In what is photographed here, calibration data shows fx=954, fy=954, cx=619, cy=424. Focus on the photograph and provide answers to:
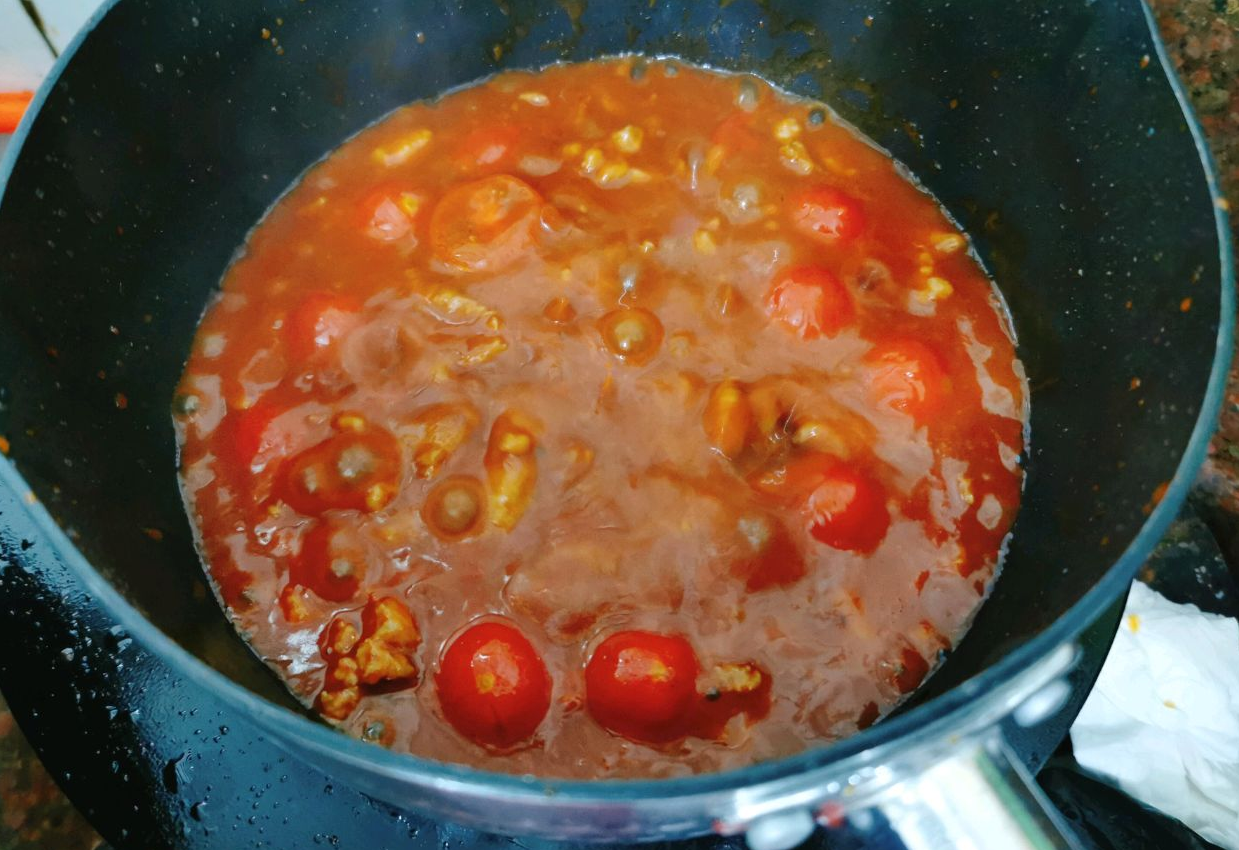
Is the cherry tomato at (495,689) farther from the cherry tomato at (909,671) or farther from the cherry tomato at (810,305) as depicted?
the cherry tomato at (810,305)

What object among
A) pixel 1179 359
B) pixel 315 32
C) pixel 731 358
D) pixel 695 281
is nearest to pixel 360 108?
pixel 315 32

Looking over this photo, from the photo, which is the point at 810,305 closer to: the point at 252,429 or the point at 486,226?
the point at 486,226

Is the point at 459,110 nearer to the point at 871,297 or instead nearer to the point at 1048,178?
the point at 871,297

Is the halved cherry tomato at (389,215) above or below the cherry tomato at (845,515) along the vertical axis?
above

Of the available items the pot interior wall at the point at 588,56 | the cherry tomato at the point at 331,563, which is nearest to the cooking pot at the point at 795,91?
the pot interior wall at the point at 588,56

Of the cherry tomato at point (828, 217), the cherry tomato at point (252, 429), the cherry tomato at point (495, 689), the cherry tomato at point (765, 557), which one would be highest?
the cherry tomato at point (252, 429)

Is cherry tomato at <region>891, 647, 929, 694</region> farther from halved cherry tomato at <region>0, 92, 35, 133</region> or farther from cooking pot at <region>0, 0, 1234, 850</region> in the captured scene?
halved cherry tomato at <region>0, 92, 35, 133</region>

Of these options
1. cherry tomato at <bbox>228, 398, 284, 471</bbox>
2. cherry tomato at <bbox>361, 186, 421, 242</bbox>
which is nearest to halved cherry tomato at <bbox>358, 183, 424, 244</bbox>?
cherry tomato at <bbox>361, 186, 421, 242</bbox>

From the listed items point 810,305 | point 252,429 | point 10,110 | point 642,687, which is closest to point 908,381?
point 810,305
